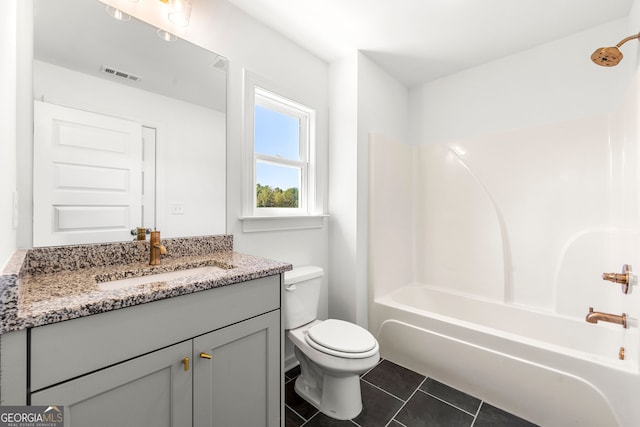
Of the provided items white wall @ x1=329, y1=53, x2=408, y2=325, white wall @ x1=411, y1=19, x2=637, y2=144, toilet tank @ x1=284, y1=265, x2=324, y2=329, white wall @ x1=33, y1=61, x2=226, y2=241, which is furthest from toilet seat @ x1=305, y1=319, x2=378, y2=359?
white wall @ x1=411, y1=19, x2=637, y2=144

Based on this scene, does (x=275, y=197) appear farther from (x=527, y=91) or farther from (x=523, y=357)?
(x=527, y=91)

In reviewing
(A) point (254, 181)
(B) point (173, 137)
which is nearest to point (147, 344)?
(B) point (173, 137)

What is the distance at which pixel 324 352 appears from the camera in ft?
4.98

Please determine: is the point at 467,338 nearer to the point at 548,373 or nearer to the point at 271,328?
the point at 548,373

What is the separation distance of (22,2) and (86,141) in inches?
22.9

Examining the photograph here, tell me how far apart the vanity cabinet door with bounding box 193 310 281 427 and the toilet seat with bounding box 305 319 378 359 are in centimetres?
34

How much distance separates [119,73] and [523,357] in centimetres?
265

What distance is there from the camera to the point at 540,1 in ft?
5.46

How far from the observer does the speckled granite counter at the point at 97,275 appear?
0.69 m

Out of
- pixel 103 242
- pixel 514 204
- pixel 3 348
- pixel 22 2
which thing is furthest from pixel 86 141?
pixel 514 204

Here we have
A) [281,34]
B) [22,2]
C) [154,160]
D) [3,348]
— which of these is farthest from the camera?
[281,34]

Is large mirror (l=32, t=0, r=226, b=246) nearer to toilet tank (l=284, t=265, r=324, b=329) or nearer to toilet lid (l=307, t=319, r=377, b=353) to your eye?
toilet tank (l=284, t=265, r=324, b=329)

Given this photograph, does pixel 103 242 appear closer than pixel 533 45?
Yes

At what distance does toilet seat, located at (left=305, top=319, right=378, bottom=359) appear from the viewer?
1486 millimetres
